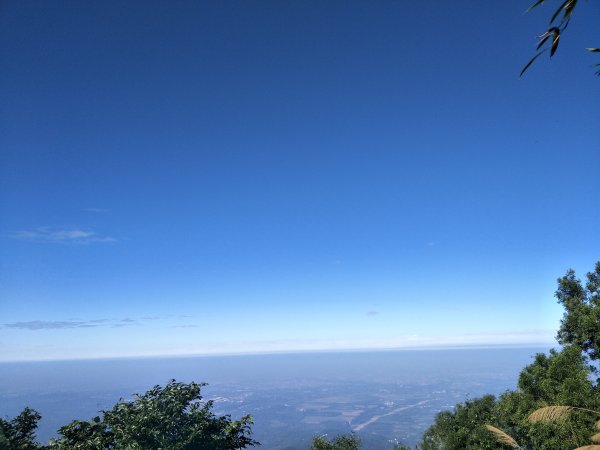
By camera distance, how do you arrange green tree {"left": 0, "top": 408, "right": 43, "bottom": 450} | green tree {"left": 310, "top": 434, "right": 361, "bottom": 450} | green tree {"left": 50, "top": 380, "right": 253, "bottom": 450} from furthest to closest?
Answer: green tree {"left": 310, "top": 434, "right": 361, "bottom": 450} < green tree {"left": 50, "top": 380, "right": 253, "bottom": 450} < green tree {"left": 0, "top": 408, "right": 43, "bottom": 450}

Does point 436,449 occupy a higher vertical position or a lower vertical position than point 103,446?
lower

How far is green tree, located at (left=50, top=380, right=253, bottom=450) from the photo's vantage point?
15844mm

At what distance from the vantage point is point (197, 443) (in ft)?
54.3

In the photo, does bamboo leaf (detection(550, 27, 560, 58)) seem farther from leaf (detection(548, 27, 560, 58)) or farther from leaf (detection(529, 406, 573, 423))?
leaf (detection(529, 406, 573, 423))

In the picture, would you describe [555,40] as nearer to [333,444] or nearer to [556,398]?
[556,398]

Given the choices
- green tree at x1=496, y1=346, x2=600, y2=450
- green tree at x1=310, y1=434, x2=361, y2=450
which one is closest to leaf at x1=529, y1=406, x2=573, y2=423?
green tree at x1=496, y1=346, x2=600, y2=450

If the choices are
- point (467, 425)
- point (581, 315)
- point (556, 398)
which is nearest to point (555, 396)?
point (556, 398)

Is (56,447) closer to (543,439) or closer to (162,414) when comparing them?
(162,414)

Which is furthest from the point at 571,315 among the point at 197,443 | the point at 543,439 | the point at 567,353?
the point at 197,443

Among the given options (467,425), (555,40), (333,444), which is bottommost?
(333,444)

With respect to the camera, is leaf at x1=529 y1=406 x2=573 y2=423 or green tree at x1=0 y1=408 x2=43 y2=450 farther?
green tree at x1=0 y1=408 x2=43 y2=450

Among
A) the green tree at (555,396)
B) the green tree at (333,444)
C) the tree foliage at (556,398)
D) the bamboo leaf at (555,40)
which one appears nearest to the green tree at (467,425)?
the tree foliage at (556,398)

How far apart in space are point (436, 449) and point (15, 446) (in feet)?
99.2

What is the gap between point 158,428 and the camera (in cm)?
1638
